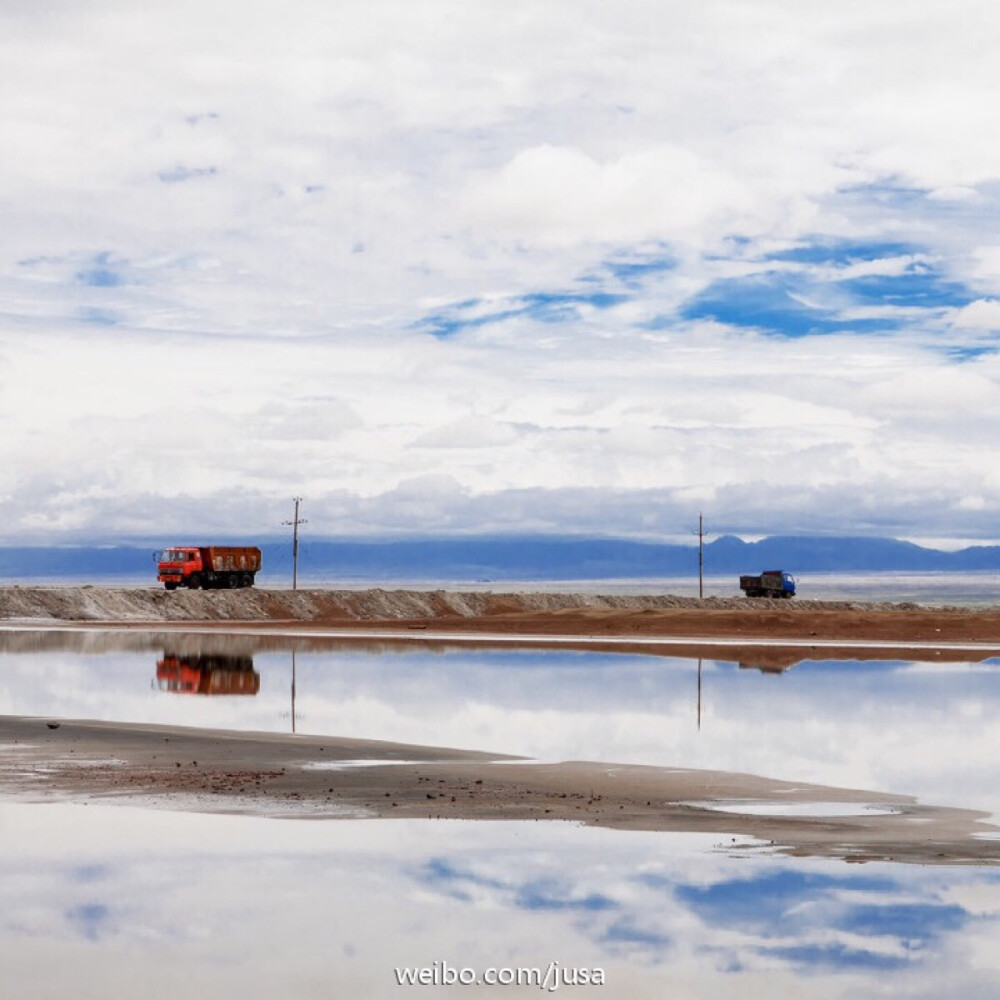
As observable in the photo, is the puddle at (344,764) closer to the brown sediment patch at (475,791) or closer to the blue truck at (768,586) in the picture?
the brown sediment patch at (475,791)

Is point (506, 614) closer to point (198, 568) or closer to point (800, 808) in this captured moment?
point (198, 568)

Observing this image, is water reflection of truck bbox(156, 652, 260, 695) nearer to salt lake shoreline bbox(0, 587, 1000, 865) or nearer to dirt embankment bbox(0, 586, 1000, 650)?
salt lake shoreline bbox(0, 587, 1000, 865)

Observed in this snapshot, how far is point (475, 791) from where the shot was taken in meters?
21.0

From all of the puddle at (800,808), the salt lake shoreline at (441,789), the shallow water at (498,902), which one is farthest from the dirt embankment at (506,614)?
the shallow water at (498,902)

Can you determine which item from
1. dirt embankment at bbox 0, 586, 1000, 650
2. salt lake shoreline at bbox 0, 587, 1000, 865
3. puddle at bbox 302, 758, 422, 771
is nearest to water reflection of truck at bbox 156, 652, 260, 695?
salt lake shoreline at bbox 0, 587, 1000, 865

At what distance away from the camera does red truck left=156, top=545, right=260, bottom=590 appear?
123062mm

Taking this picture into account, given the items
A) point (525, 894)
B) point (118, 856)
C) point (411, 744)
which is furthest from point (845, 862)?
point (411, 744)

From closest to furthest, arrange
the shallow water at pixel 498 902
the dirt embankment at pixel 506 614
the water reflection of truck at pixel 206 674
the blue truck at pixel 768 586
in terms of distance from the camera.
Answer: the shallow water at pixel 498 902 < the water reflection of truck at pixel 206 674 < the dirt embankment at pixel 506 614 < the blue truck at pixel 768 586

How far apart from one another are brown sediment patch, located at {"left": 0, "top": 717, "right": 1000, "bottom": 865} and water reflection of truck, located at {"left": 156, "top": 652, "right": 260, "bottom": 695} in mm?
14052

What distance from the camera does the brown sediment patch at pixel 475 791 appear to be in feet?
56.6

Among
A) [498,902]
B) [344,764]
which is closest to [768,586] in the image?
[344,764]

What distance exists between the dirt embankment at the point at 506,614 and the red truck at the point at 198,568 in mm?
4561

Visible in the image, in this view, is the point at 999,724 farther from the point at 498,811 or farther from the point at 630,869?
the point at 630,869

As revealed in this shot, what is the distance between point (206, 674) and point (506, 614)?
70.0 metres
